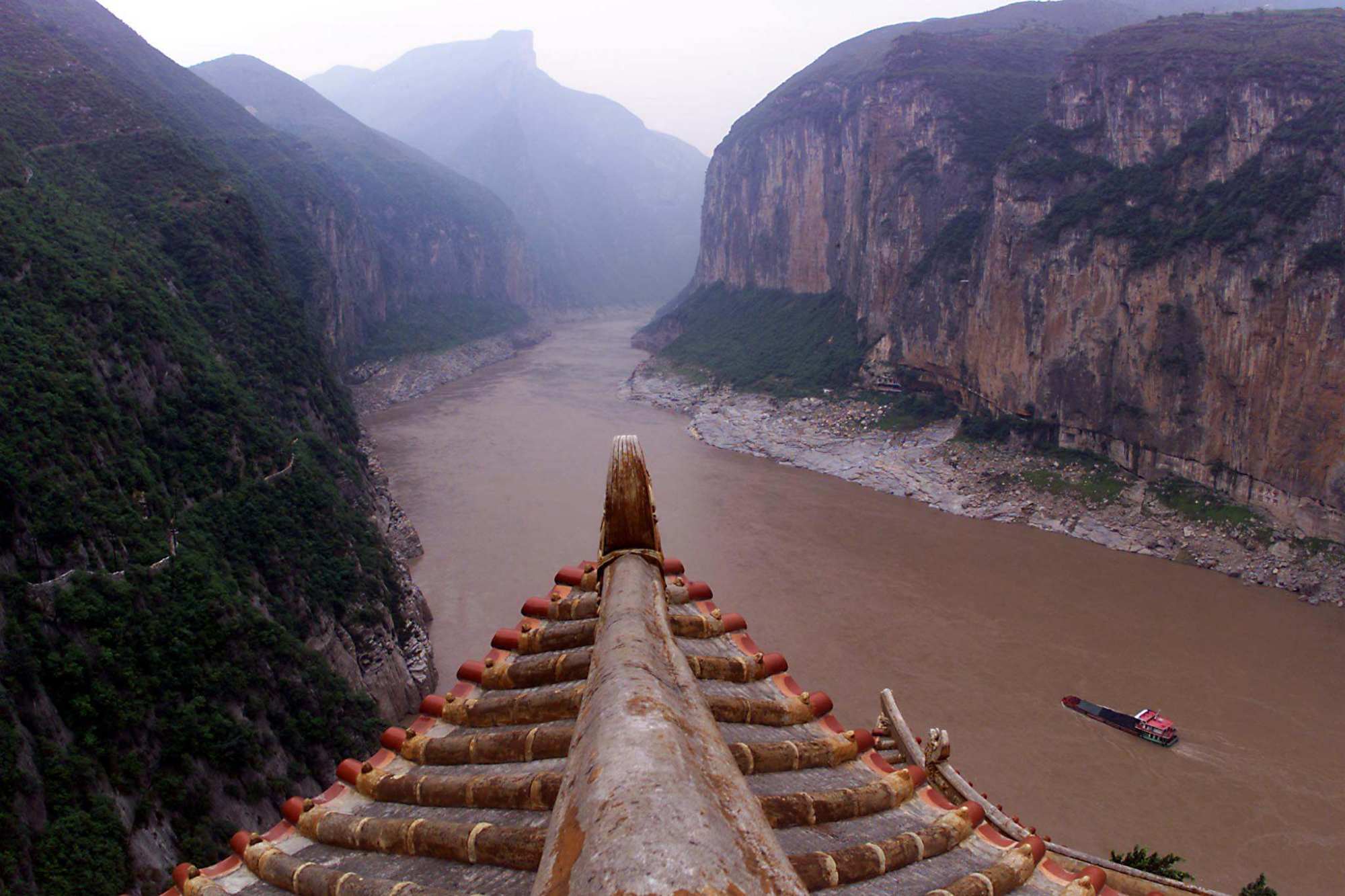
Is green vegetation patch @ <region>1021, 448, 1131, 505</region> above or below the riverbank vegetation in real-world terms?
below

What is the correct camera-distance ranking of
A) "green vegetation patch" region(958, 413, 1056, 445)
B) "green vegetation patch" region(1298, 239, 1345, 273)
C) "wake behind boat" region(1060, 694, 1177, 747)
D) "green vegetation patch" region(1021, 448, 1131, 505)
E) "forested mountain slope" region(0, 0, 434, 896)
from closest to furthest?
"forested mountain slope" region(0, 0, 434, 896), "wake behind boat" region(1060, 694, 1177, 747), "green vegetation patch" region(1298, 239, 1345, 273), "green vegetation patch" region(1021, 448, 1131, 505), "green vegetation patch" region(958, 413, 1056, 445)

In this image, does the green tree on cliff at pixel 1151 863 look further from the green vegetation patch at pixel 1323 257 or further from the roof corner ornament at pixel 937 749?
the green vegetation patch at pixel 1323 257

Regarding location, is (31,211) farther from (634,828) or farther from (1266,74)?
(1266,74)

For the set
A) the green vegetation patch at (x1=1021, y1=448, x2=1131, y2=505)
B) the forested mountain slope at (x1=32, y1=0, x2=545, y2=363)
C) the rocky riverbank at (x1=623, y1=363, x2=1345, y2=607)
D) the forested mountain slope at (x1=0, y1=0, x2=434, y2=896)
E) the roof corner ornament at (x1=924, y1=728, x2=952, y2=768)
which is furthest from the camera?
the forested mountain slope at (x1=32, y1=0, x2=545, y2=363)

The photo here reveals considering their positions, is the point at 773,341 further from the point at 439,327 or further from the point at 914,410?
the point at 439,327

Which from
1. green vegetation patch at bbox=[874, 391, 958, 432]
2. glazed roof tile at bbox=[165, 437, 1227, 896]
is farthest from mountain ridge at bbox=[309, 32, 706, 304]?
glazed roof tile at bbox=[165, 437, 1227, 896]

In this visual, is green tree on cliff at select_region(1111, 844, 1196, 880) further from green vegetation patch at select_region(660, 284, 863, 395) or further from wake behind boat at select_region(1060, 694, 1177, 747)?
green vegetation patch at select_region(660, 284, 863, 395)

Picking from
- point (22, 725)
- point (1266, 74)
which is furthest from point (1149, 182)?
point (22, 725)
